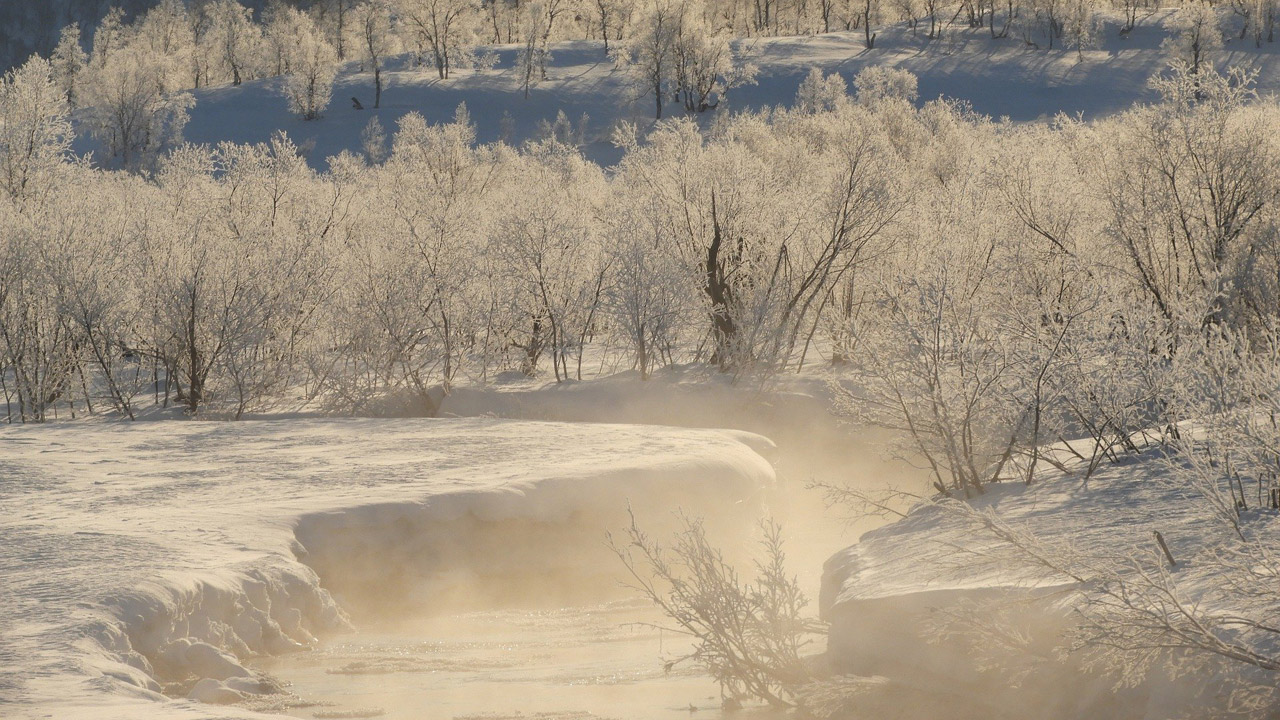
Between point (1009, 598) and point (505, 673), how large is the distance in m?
3.51

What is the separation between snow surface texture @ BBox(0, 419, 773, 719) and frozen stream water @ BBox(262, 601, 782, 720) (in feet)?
1.50

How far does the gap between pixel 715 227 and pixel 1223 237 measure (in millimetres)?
8046

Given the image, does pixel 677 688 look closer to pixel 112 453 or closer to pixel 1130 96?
pixel 112 453

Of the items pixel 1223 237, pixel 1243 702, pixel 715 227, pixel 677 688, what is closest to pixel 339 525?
pixel 677 688

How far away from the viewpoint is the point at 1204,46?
63.0 meters

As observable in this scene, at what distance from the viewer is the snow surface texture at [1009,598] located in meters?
6.59

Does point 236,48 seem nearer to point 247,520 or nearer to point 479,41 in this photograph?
point 479,41

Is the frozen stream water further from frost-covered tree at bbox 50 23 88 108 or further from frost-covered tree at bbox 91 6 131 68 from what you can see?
frost-covered tree at bbox 91 6 131 68

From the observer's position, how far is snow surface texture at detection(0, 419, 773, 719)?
7.25 metres

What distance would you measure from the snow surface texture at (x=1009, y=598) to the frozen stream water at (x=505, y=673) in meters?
0.95

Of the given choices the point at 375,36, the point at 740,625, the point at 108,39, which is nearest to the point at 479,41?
the point at 375,36

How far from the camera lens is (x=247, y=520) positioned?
32.2ft

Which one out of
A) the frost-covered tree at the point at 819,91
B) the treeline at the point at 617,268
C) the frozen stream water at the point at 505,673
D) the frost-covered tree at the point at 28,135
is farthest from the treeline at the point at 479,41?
the frozen stream water at the point at 505,673

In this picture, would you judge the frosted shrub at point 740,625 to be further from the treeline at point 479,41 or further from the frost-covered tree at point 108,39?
the frost-covered tree at point 108,39
